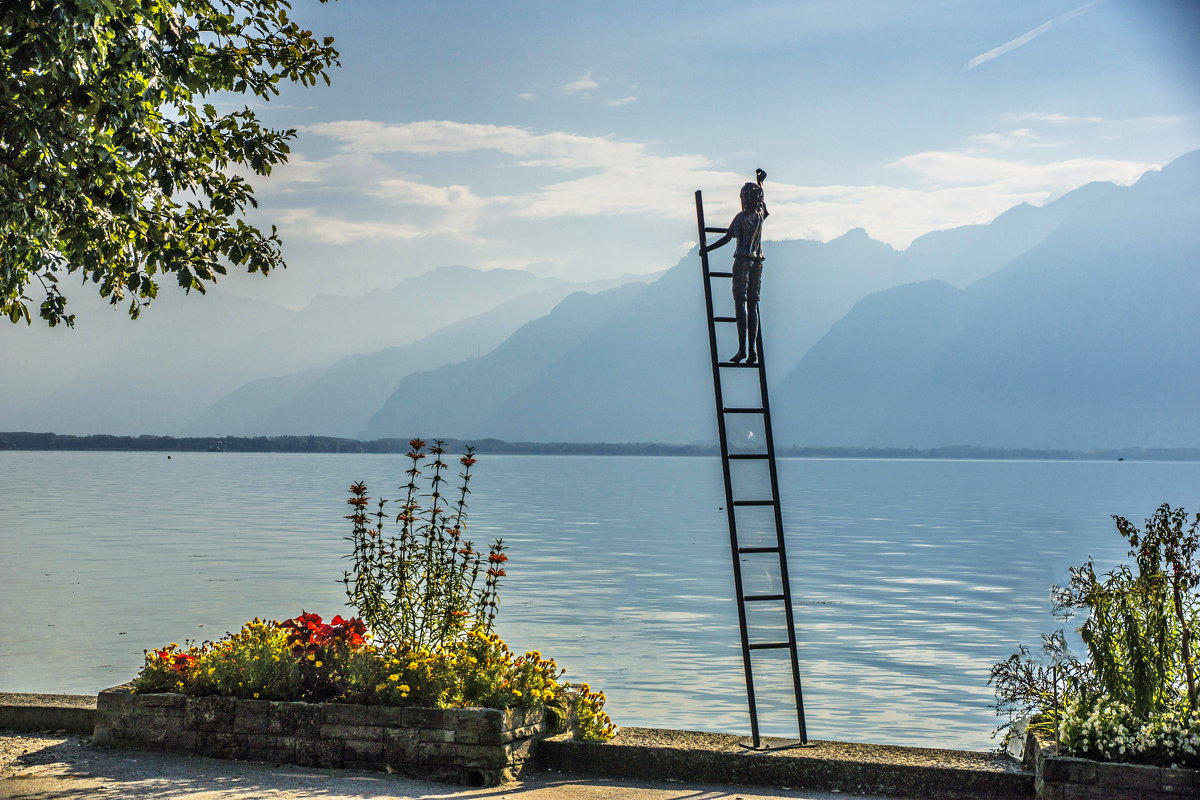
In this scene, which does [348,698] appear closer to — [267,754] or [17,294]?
[267,754]

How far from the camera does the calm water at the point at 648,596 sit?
50.5 feet

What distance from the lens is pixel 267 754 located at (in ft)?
24.5

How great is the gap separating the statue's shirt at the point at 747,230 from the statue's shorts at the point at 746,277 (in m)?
0.04

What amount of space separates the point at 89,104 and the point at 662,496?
227 ft

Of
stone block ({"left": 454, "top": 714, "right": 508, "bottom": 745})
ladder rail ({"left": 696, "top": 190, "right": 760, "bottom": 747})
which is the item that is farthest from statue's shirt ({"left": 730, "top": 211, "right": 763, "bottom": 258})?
stone block ({"left": 454, "top": 714, "right": 508, "bottom": 745})

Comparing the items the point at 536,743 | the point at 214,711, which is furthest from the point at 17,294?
the point at 536,743

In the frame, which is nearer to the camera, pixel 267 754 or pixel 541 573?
pixel 267 754

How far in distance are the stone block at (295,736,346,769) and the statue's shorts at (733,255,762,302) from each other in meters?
3.97

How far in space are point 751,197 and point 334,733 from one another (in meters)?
4.57

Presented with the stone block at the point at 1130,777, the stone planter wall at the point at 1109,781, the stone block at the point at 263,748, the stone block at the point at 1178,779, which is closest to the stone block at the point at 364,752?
the stone block at the point at 263,748

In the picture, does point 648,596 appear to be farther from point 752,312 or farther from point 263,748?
point 263,748

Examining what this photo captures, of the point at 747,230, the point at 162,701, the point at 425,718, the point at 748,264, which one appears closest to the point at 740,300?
the point at 748,264

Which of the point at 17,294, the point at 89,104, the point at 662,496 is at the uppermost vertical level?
the point at 89,104

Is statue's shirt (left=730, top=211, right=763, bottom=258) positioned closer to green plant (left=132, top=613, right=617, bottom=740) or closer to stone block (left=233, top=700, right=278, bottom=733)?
green plant (left=132, top=613, right=617, bottom=740)
